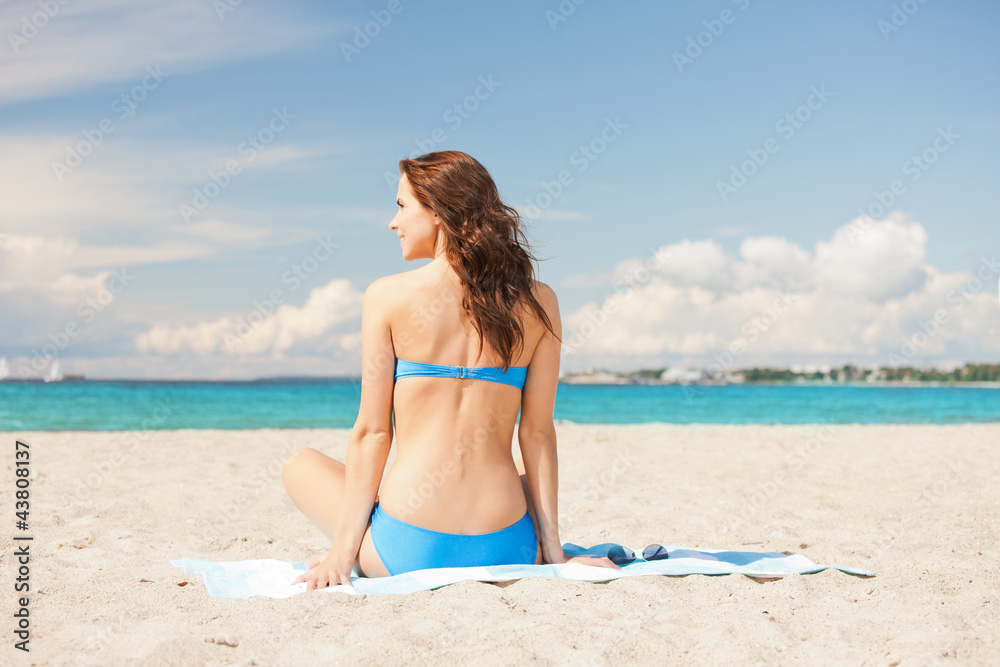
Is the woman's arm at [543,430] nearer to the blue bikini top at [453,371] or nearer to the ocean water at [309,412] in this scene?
the blue bikini top at [453,371]

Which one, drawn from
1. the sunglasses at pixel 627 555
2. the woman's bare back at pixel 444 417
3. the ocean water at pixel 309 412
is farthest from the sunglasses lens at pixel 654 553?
the ocean water at pixel 309 412

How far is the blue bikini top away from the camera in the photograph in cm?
285

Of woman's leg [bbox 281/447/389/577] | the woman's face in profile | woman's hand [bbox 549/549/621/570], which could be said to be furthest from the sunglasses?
the woman's face in profile

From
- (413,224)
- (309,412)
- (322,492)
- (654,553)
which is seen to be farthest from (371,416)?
(309,412)

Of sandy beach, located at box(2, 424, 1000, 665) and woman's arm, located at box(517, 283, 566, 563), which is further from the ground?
woman's arm, located at box(517, 283, 566, 563)

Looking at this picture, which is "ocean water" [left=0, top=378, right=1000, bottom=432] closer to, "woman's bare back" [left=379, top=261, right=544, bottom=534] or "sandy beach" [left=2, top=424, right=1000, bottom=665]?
"sandy beach" [left=2, top=424, right=1000, bottom=665]

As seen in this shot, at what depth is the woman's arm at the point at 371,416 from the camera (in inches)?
113

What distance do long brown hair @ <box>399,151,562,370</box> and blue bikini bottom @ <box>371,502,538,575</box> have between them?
777mm

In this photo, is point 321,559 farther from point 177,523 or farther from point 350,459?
point 177,523

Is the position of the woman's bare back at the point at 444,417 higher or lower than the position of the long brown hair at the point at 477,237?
lower

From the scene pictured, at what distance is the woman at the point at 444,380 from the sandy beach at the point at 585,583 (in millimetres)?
262

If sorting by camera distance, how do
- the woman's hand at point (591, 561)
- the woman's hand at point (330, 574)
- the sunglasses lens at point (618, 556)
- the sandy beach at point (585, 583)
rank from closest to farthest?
the sandy beach at point (585, 583)
the woman's hand at point (330, 574)
the woman's hand at point (591, 561)
the sunglasses lens at point (618, 556)

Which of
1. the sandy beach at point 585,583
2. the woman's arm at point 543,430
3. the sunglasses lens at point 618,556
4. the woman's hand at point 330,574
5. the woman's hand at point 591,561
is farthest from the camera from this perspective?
the sunglasses lens at point 618,556

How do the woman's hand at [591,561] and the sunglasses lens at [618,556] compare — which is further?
the sunglasses lens at [618,556]
